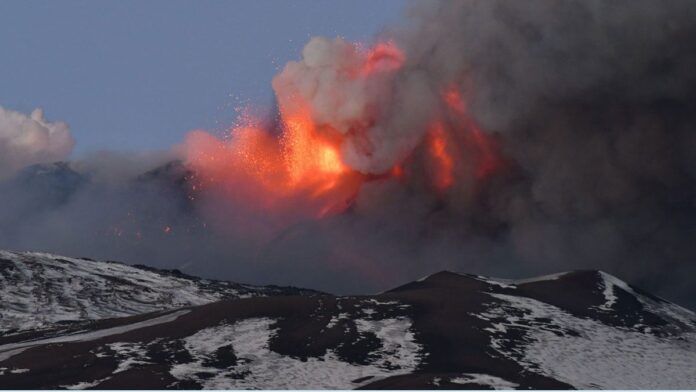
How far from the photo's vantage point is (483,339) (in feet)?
358

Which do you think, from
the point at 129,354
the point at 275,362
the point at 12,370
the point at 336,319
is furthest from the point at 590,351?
the point at 12,370

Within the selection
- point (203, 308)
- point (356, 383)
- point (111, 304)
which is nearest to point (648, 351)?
point (356, 383)

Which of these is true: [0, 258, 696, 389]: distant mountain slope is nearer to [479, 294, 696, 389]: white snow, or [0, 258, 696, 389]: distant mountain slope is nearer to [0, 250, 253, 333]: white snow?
[479, 294, 696, 389]: white snow

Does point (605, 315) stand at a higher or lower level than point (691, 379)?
higher

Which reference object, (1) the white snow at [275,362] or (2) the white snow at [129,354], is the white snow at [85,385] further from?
(1) the white snow at [275,362]

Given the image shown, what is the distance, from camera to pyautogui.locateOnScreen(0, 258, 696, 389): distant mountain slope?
299 feet

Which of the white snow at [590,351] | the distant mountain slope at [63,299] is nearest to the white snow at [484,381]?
the white snow at [590,351]

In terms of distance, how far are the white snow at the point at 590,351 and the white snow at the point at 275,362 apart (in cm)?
1051

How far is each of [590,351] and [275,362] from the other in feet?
109

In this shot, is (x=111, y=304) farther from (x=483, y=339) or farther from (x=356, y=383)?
(x=356, y=383)

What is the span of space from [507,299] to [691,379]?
3524cm

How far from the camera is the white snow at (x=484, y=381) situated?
8594 centimetres

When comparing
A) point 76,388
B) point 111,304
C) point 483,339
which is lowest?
point 76,388

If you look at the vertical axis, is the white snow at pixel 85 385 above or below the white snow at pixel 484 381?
below
